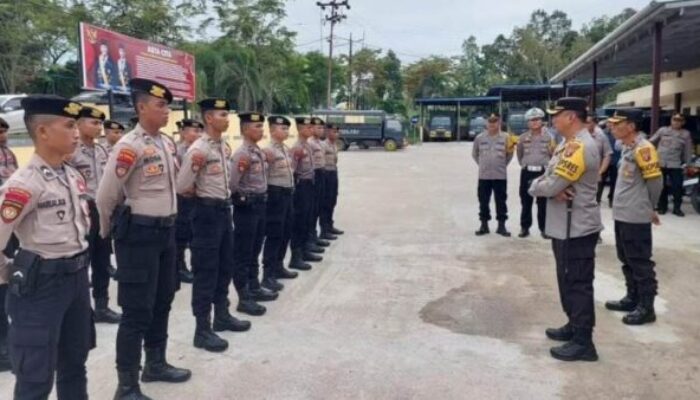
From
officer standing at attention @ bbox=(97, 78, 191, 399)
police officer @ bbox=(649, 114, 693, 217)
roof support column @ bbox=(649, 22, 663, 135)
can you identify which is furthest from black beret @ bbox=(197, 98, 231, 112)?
police officer @ bbox=(649, 114, 693, 217)

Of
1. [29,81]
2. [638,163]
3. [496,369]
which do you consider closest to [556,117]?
[638,163]

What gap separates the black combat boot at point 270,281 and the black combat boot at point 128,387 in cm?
241

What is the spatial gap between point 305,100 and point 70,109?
129 feet

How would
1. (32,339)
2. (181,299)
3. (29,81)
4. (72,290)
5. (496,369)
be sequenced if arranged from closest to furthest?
(32,339) < (72,290) < (496,369) < (181,299) < (29,81)

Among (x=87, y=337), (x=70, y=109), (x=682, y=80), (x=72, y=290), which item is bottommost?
(x=87, y=337)

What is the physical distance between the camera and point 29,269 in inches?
106

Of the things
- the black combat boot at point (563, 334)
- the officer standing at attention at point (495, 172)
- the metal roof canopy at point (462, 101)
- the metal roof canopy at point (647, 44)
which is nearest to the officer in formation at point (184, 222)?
the black combat boot at point (563, 334)

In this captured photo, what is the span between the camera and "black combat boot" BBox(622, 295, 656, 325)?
4859mm

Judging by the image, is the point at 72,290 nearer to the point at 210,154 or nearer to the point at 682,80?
the point at 210,154

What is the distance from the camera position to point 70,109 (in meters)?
2.83

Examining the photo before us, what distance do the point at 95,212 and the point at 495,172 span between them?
18.4 ft

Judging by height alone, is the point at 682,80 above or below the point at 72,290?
above

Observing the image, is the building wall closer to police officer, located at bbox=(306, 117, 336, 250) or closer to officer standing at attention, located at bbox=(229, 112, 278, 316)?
police officer, located at bbox=(306, 117, 336, 250)

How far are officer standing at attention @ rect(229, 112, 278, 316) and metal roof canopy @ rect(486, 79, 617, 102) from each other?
30.6 metres
